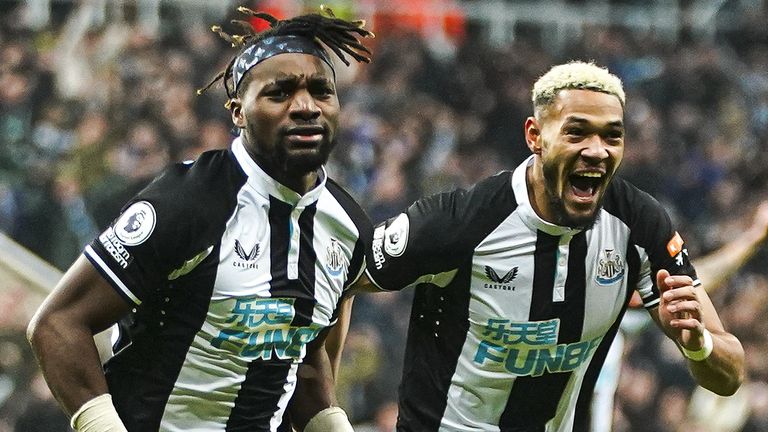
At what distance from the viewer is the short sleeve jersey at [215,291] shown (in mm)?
4078

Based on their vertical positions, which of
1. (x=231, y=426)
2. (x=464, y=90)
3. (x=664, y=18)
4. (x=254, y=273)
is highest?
(x=664, y=18)

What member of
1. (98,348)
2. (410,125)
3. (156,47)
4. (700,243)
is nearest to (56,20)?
(156,47)

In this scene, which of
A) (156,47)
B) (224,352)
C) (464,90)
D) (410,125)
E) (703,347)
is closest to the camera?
(224,352)

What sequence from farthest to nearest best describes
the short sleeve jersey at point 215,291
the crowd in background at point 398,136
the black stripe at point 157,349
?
the crowd in background at point 398,136 < the black stripe at point 157,349 < the short sleeve jersey at point 215,291

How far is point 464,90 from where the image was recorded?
1284 cm

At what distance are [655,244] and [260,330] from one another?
4.57 feet

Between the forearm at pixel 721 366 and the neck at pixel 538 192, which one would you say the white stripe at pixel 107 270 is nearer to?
the neck at pixel 538 192

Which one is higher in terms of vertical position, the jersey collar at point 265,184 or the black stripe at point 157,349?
the jersey collar at point 265,184

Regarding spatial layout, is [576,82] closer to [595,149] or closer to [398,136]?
[595,149]

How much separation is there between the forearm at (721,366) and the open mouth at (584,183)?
641 millimetres

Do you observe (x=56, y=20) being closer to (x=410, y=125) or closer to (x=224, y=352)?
(x=410, y=125)

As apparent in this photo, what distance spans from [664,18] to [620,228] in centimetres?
982

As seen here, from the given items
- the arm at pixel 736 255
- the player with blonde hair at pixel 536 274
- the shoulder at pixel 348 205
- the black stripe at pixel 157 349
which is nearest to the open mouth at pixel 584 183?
the player with blonde hair at pixel 536 274

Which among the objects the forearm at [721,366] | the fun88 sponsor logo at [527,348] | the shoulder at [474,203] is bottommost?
the fun88 sponsor logo at [527,348]
